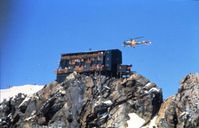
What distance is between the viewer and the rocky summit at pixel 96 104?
45625 mm

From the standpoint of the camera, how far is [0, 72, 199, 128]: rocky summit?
45.6m

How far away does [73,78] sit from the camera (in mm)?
49750

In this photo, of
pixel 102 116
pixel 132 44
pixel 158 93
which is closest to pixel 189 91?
pixel 158 93

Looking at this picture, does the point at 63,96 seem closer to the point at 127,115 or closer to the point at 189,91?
the point at 127,115

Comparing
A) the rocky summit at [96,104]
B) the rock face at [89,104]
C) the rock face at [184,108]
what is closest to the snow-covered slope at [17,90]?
the rocky summit at [96,104]

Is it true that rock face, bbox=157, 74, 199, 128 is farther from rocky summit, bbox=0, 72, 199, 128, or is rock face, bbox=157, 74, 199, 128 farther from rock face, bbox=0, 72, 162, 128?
rock face, bbox=0, 72, 162, 128

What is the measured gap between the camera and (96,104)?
156 feet

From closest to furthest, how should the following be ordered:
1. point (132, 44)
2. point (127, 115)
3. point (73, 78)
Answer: point (127, 115), point (73, 78), point (132, 44)

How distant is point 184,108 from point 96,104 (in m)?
8.65

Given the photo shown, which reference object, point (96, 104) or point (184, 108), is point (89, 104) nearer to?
point (96, 104)

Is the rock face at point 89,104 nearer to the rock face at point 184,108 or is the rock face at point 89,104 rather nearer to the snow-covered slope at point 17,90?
the rock face at point 184,108

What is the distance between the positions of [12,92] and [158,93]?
Result: 1421 inches

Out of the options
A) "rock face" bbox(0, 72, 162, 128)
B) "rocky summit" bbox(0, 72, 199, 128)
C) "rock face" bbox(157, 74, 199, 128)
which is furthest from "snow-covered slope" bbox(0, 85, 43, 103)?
"rock face" bbox(157, 74, 199, 128)

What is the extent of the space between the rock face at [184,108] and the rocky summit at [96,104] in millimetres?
93
